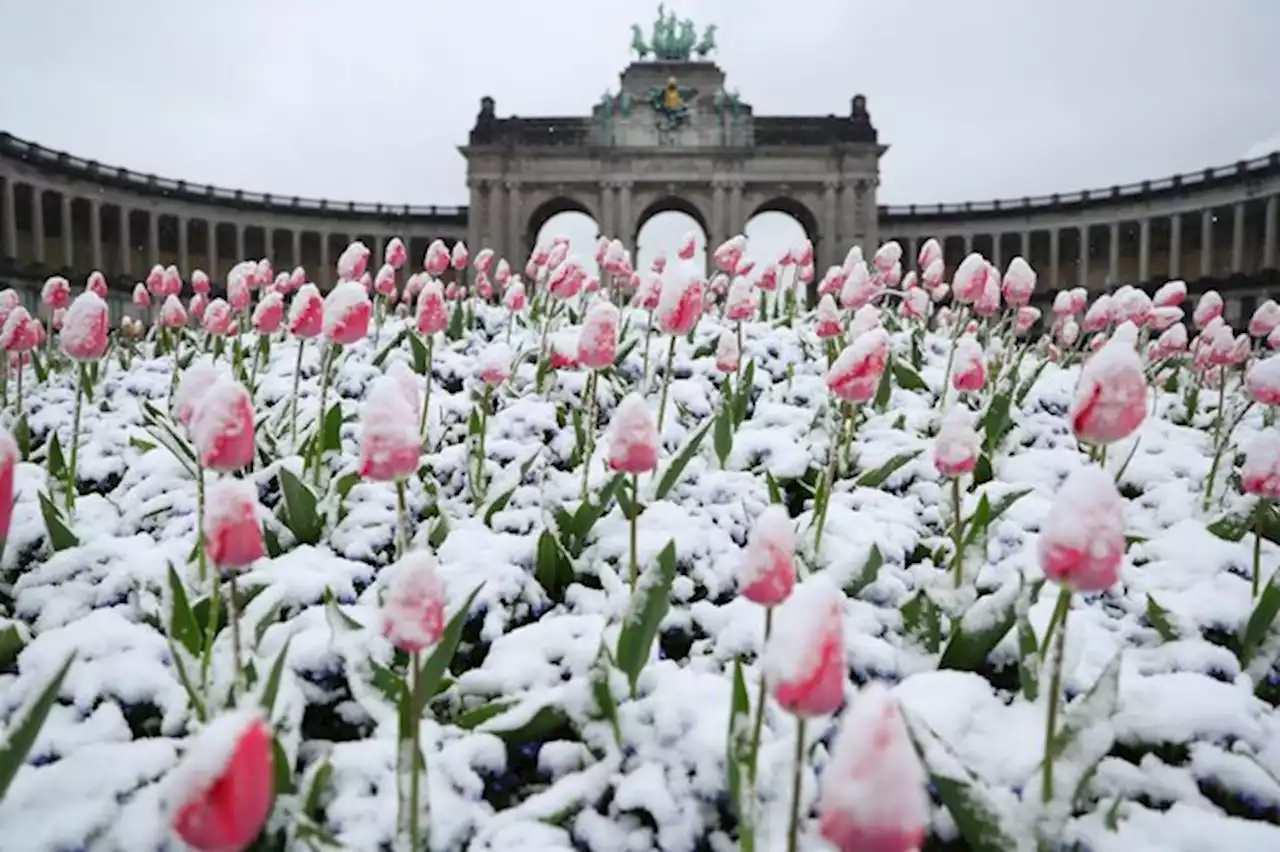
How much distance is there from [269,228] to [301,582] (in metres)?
50.1

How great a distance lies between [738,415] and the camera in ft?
14.5

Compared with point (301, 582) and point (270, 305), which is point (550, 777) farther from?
point (270, 305)

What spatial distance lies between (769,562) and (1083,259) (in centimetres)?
5207

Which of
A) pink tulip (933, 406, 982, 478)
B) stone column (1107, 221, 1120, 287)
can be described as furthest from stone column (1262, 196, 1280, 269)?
pink tulip (933, 406, 982, 478)

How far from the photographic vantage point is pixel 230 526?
1629 mm

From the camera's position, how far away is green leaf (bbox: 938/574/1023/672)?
2.20m

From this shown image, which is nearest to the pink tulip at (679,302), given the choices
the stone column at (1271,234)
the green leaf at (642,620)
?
the green leaf at (642,620)

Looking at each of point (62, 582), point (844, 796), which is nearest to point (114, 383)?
point (62, 582)

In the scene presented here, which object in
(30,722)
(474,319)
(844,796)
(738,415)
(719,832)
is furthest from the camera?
(474,319)

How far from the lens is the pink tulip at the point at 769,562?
1.57 m

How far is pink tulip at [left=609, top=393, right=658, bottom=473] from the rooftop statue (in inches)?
1971

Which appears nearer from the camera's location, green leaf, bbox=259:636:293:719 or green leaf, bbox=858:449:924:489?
green leaf, bbox=259:636:293:719

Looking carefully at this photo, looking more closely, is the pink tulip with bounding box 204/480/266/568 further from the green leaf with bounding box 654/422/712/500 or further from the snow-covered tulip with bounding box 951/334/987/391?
the snow-covered tulip with bounding box 951/334/987/391

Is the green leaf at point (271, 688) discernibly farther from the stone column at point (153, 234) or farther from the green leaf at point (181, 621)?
the stone column at point (153, 234)
